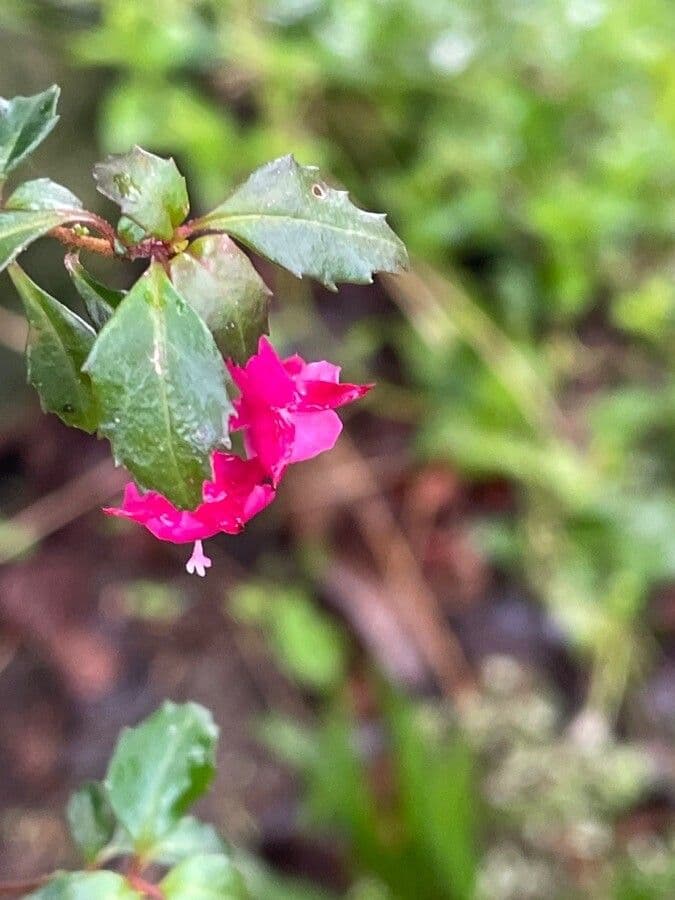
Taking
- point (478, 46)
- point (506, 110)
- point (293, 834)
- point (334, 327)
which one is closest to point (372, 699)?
point (293, 834)

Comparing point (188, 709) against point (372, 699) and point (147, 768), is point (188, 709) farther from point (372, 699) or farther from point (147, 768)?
point (372, 699)

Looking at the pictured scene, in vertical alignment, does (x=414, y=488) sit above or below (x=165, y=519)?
below

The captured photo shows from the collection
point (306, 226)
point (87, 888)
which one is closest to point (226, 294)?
point (306, 226)

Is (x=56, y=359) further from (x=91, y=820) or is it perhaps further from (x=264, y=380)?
(x=91, y=820)

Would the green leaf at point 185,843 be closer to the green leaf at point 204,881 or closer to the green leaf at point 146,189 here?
the green leaf at point 204,881

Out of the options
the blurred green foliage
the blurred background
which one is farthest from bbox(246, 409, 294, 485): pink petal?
the blurred green foliage

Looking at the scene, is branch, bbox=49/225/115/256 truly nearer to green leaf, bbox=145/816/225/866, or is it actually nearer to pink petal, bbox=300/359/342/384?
pink petal, bbox=300/359/342/384
